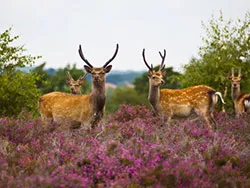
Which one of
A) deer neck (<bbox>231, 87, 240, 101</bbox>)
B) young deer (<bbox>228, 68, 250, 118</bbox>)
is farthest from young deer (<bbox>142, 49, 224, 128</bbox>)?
deer neck (<bbox>231, 87, 240, 101</bbox>)

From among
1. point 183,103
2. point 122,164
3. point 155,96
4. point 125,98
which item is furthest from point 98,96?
point 125,98

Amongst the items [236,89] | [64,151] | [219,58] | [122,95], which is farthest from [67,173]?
[122,95]

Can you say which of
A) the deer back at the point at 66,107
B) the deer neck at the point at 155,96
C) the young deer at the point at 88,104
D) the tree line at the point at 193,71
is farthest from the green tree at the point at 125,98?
the young deer at the point at 88,104

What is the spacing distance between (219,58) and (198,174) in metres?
13.2

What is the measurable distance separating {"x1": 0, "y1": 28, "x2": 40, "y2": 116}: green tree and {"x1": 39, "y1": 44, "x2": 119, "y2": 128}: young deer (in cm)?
438

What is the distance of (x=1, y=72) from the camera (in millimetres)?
14680

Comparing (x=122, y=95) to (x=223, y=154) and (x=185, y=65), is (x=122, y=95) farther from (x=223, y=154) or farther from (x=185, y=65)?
(x=223, y=154)

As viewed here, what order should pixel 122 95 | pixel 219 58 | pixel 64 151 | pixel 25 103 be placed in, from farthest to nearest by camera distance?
pixel 122 95 < pixel 219 58 < pixel 25 103 < pixel 64 151

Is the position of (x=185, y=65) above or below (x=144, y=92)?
above

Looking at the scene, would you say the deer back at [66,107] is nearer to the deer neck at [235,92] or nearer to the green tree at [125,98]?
the deer neck at [235,92]

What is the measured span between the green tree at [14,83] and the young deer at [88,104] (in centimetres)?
438

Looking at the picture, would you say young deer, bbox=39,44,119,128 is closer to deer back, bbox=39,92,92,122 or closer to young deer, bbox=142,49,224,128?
deer back, bbox=39,92,92,122

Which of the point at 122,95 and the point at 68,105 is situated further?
the point at 122,95

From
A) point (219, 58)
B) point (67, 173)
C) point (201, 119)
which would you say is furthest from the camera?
point (219, 58)
